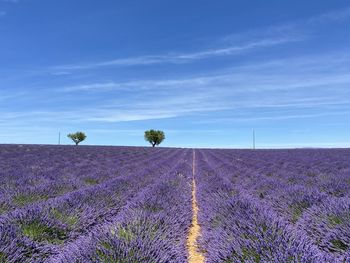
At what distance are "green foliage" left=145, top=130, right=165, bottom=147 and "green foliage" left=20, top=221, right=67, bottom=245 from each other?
7272 cm

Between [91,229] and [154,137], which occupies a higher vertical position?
[154,137]

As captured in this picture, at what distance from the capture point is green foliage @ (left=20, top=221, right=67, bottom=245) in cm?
377

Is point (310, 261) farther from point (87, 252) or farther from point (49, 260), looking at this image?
point (49, 260)

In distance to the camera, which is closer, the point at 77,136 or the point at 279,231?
the point at 279,231

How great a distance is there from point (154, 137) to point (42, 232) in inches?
2876

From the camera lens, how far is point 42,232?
395cm

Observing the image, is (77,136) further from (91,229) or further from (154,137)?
(91,229)

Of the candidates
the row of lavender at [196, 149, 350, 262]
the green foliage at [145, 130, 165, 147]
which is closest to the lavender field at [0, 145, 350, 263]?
the row of lavender at [196, 149, 350, 262]

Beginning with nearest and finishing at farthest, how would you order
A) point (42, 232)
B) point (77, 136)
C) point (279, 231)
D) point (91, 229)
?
point (279, 231), point (42, 232), point (91, 229), point (77, 136)

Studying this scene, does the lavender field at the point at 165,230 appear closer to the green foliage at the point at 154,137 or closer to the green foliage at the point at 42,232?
the green foliage at the point at 42,232

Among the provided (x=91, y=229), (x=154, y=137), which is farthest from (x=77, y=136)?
(x=91, y=229)

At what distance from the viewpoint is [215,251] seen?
3543 millimetres

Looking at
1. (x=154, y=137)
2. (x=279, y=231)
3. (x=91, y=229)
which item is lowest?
(x=91, y=229)

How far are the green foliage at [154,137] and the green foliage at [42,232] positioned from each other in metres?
72.7
